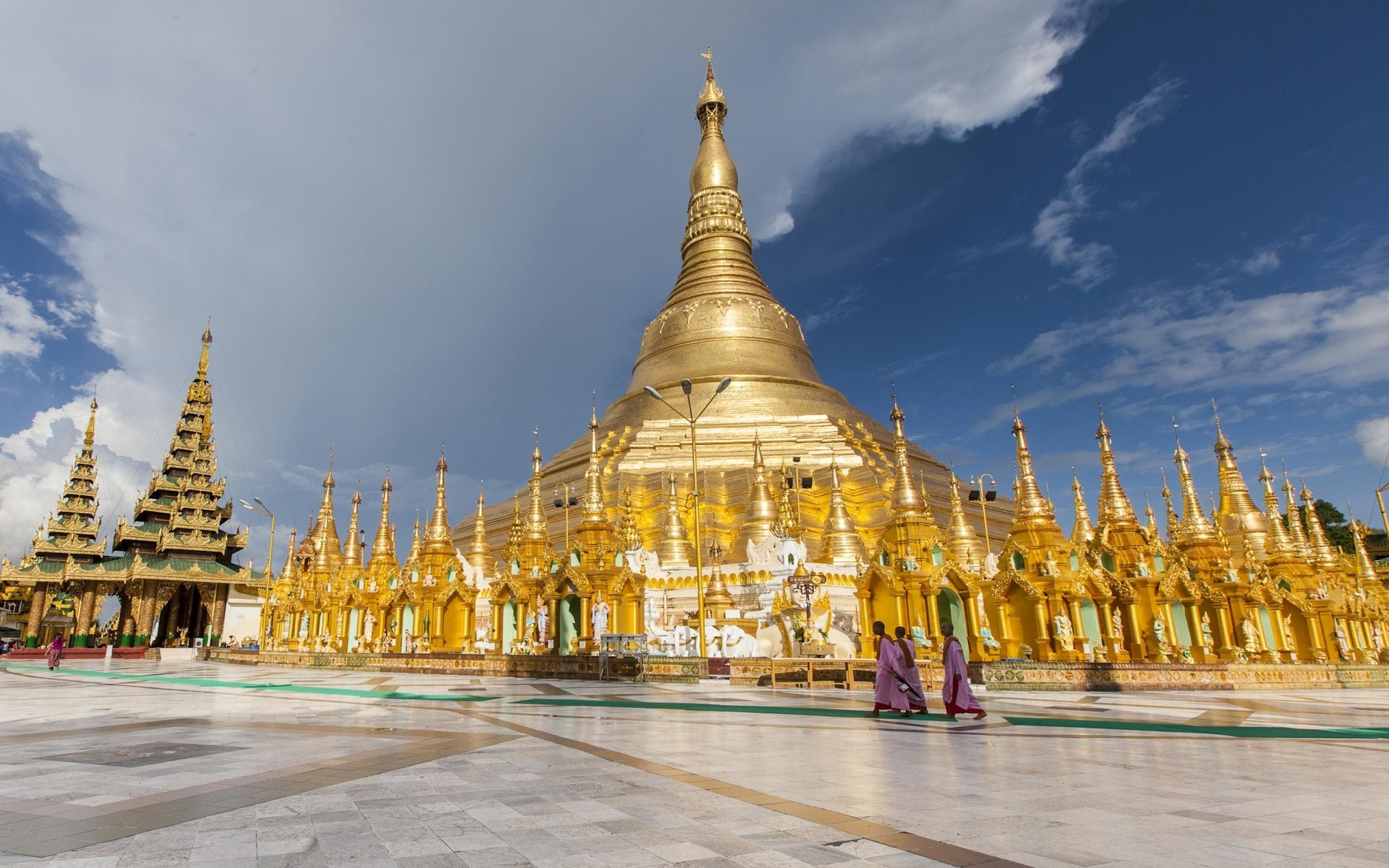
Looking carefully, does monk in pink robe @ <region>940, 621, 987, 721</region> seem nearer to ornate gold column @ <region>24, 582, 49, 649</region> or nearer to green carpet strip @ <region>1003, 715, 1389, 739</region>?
green carpet strip @ <region>1003, 715, 1389, 739</region>

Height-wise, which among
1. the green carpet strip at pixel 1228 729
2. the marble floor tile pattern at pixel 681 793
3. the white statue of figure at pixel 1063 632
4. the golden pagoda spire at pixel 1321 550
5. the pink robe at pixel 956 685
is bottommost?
the green carpet strip at pixel 1228 729

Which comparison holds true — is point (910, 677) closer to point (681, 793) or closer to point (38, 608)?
point (681, 793)

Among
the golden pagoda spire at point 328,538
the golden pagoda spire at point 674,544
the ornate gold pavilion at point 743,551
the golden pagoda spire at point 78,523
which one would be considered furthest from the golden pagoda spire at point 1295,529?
the golden pagoda spire at point 78,523

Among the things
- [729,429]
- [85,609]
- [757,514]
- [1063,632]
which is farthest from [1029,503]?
[85,609]

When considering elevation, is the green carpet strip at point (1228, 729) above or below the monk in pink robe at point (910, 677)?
below

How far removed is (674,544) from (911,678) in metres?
19.5

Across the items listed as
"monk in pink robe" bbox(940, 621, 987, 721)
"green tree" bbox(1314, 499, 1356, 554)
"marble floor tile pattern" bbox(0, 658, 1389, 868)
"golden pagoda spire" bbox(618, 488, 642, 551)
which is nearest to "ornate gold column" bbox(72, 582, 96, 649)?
"golden pagoda spire" bbox(618, 488, 642, 551)

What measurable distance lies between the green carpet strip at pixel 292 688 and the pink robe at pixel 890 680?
6.77m

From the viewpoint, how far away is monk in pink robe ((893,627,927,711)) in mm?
10492

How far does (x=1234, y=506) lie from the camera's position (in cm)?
4012

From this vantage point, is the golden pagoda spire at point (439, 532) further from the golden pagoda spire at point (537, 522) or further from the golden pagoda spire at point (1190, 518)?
the golden pagoda spire at point (1190, 518)

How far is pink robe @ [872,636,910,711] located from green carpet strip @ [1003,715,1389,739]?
1.31 meters

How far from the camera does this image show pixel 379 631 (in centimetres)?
3231

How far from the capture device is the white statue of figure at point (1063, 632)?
67.9 feet
